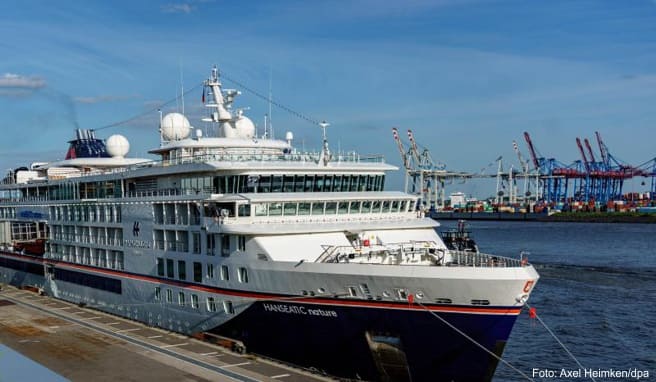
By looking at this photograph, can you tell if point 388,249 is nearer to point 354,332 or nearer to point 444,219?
point 354,332

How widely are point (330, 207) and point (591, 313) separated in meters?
20.9

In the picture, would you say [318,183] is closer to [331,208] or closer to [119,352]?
[331,208]

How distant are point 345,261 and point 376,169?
663cm

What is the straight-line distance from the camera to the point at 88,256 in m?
34.2

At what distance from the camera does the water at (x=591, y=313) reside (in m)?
28.7

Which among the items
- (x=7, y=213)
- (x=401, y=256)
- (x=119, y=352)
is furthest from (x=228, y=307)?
A: (x=7, y=213)

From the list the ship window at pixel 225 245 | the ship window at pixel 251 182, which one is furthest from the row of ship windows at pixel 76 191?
the ship window at pixel 251 182

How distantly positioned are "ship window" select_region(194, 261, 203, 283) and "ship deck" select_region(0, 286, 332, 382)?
241 cm

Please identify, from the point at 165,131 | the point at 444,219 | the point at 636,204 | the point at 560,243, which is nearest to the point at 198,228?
the point at 165,131

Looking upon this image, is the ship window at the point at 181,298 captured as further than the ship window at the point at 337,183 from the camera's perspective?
Yes

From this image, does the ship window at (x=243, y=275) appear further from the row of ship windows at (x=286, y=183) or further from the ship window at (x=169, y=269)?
the ship window at (x=169, y=269)

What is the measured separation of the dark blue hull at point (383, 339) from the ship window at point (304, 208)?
3.94m

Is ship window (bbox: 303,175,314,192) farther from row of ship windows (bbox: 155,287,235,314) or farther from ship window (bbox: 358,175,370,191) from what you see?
row of ship windows (bbox: 155,287,235,314)

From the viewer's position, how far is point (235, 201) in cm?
2275
